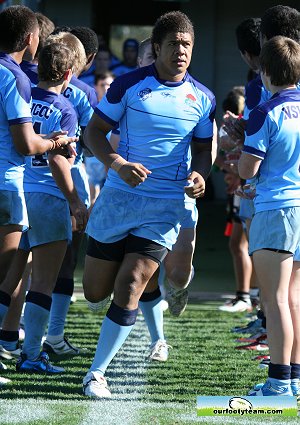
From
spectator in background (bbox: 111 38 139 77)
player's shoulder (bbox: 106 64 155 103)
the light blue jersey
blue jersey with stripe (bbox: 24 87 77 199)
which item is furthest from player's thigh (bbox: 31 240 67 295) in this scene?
spectator in background (bbox: 111 38 139 77)

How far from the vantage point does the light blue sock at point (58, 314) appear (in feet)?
22.7

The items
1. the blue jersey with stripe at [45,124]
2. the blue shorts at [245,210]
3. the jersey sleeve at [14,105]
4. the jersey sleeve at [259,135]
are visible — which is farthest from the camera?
the blue shorts at [245,210]

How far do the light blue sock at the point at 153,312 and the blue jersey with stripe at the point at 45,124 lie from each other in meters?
0.95

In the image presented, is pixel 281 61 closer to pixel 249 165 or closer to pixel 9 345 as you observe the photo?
pixel 249 165

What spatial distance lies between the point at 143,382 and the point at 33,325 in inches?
29.9

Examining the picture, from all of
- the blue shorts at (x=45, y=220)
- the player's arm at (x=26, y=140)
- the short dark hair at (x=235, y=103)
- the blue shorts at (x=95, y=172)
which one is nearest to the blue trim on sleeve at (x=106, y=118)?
the player's arm at (x=26, y=140)

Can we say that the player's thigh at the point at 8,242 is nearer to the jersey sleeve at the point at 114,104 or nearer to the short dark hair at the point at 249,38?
the jersey sleeve at the point at 114,104

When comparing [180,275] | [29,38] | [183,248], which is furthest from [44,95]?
[180,275]

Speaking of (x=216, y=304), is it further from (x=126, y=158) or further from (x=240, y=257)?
(x=126, y=158)

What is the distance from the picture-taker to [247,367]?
6.51 metres

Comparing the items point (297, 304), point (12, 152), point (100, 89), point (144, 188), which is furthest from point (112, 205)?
point (100, 89)

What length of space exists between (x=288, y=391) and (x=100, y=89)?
6.65 metres

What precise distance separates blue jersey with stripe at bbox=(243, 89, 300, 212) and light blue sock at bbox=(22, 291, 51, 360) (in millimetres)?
1546

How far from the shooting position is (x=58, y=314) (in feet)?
22.7
